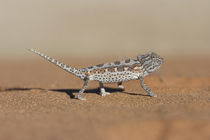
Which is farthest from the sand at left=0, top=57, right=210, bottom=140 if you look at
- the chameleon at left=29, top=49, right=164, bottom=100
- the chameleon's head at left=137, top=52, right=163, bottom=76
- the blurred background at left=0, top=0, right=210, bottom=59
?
the blurred background at left=0, top=0, right=210, bottom=59

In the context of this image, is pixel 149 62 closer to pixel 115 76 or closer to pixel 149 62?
pixel 149 62

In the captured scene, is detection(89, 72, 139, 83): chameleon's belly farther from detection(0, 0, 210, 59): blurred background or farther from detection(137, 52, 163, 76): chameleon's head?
detection(0, 0, 210, 59): blurred background

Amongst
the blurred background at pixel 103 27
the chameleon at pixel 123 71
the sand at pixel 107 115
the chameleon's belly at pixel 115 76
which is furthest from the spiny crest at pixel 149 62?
the blurred background at pixel 103 27

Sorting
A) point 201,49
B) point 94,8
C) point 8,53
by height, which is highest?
point 94,8

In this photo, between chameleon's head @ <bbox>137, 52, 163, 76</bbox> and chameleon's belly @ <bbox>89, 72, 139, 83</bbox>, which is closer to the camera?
chameleon's belly @ <bbox>89, 72, 139, 83</bbox>

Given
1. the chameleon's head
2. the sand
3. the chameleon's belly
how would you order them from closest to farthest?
the sand < the chameleon's belly < the chameleon's head

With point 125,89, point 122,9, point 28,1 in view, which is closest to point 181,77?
point 125,89

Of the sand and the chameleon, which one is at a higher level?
the chameleon

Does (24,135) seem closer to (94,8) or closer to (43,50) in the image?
(43,50)
